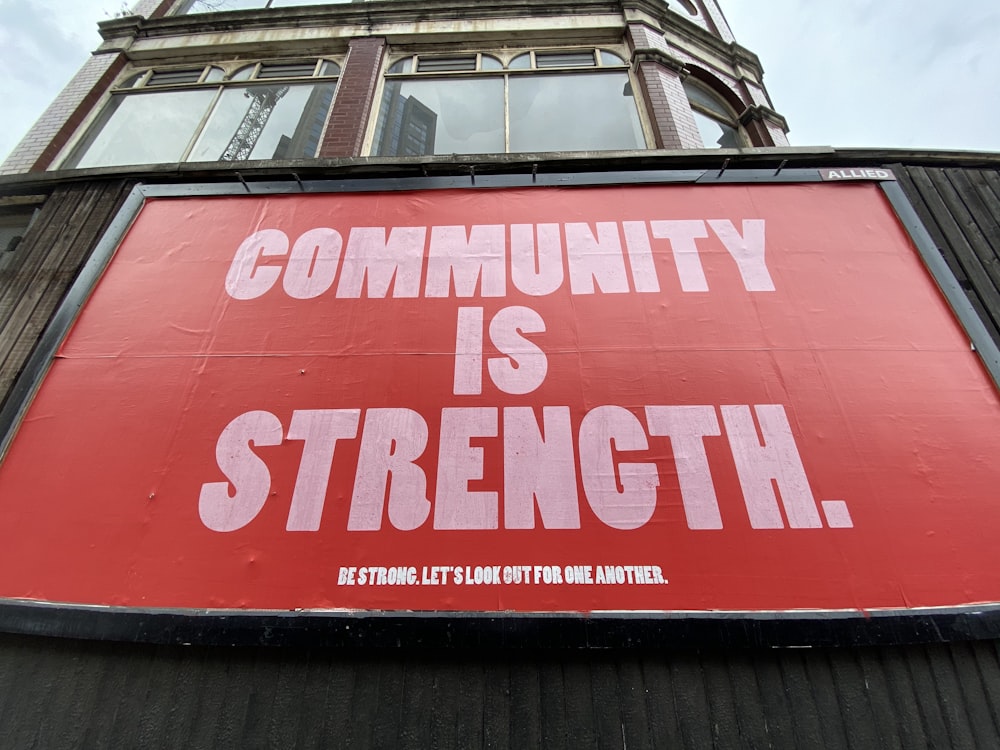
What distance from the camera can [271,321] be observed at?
4.36 metres

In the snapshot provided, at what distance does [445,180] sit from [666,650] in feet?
15.8

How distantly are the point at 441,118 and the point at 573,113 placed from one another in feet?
6.18

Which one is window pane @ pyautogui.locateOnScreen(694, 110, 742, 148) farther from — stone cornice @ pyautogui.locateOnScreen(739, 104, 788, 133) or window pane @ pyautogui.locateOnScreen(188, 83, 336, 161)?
window pane @ pyautogui.locateOnScreen(188, 83, 336, 161)

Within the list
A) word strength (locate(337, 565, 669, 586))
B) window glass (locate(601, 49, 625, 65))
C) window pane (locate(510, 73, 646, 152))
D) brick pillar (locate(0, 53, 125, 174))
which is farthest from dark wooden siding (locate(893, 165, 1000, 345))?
brick pillar (locate(0, 53, 125, 174))

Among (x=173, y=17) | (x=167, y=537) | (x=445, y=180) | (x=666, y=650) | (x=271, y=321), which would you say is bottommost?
(x=666, y=650)

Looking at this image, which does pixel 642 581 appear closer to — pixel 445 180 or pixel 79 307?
pixel 445 180

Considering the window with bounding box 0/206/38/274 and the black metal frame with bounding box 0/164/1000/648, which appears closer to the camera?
the black metal frame with bounding box 0/164/1000/648

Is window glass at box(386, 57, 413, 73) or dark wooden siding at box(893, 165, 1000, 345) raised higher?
window glass at box(386, 57, 413, 73)

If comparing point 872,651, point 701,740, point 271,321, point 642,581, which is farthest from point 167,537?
point 872,651

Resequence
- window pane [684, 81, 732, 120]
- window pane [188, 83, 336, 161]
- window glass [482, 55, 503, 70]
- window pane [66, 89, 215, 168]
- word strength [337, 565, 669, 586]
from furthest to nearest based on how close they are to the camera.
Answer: window pane [684, 81, 732, 120]
window glass [482, 55, 503, 70]
window pane [66, 89, 215, 168]
window pane [188, 83, 336, 161]
word strength [337, 565, 669, 586]

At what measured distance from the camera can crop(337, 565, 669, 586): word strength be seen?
10.5ft

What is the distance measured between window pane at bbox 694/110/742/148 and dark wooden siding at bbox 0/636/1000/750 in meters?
6.57

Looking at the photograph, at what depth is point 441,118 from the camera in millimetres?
6598

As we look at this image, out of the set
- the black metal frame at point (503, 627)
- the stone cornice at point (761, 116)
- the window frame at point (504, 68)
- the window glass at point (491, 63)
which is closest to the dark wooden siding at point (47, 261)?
the black metal frame at point (503, 627)
